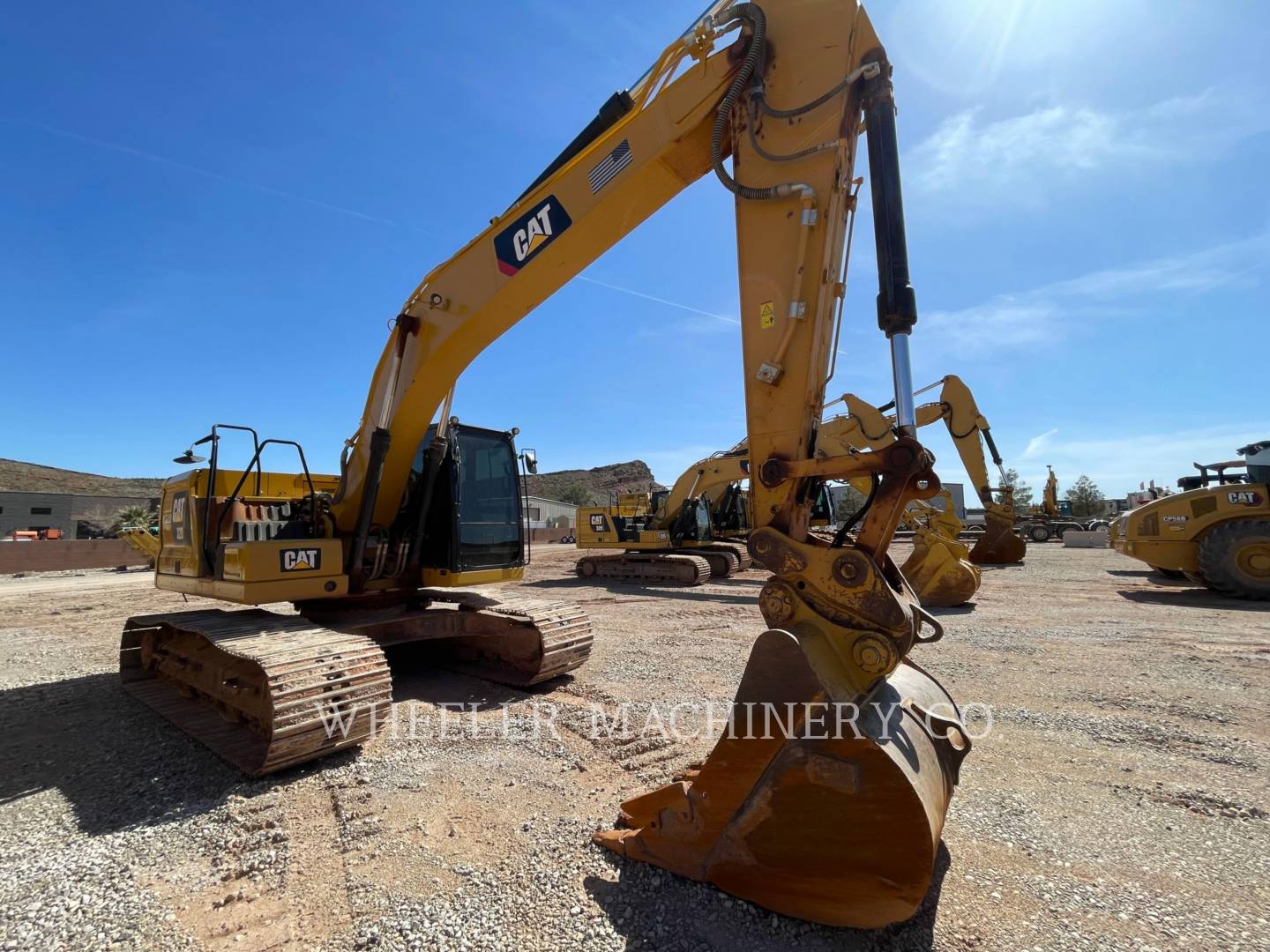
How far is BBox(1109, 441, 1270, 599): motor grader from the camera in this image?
405 inches

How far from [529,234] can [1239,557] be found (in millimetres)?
12575

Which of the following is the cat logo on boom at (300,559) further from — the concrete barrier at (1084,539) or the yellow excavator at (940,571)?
the concrete barrier at (1084,539)

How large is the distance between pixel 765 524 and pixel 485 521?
3.90 metres

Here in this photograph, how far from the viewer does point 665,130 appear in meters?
3.83

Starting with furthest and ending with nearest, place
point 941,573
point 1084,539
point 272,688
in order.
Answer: point 1084,539, point 941,573, point 272,688

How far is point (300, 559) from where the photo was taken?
5.11 meters

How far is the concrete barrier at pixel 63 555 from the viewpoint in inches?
840

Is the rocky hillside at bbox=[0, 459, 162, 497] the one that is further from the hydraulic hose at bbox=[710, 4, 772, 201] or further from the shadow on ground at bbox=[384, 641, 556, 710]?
the hydraulic hose at bbox=[710, 4, 772, 201]

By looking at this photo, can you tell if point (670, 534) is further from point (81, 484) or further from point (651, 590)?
point (81, 484)

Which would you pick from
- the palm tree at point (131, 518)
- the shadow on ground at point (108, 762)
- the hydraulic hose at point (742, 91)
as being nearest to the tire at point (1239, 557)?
the hydraulic hose at point (742, 91)

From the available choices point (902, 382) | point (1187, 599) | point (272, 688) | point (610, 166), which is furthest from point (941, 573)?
point (272, 688)

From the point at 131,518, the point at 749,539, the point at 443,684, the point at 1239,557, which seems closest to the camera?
the point at 749,539

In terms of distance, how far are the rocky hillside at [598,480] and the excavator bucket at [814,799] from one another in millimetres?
84384

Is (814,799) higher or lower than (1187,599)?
higher
